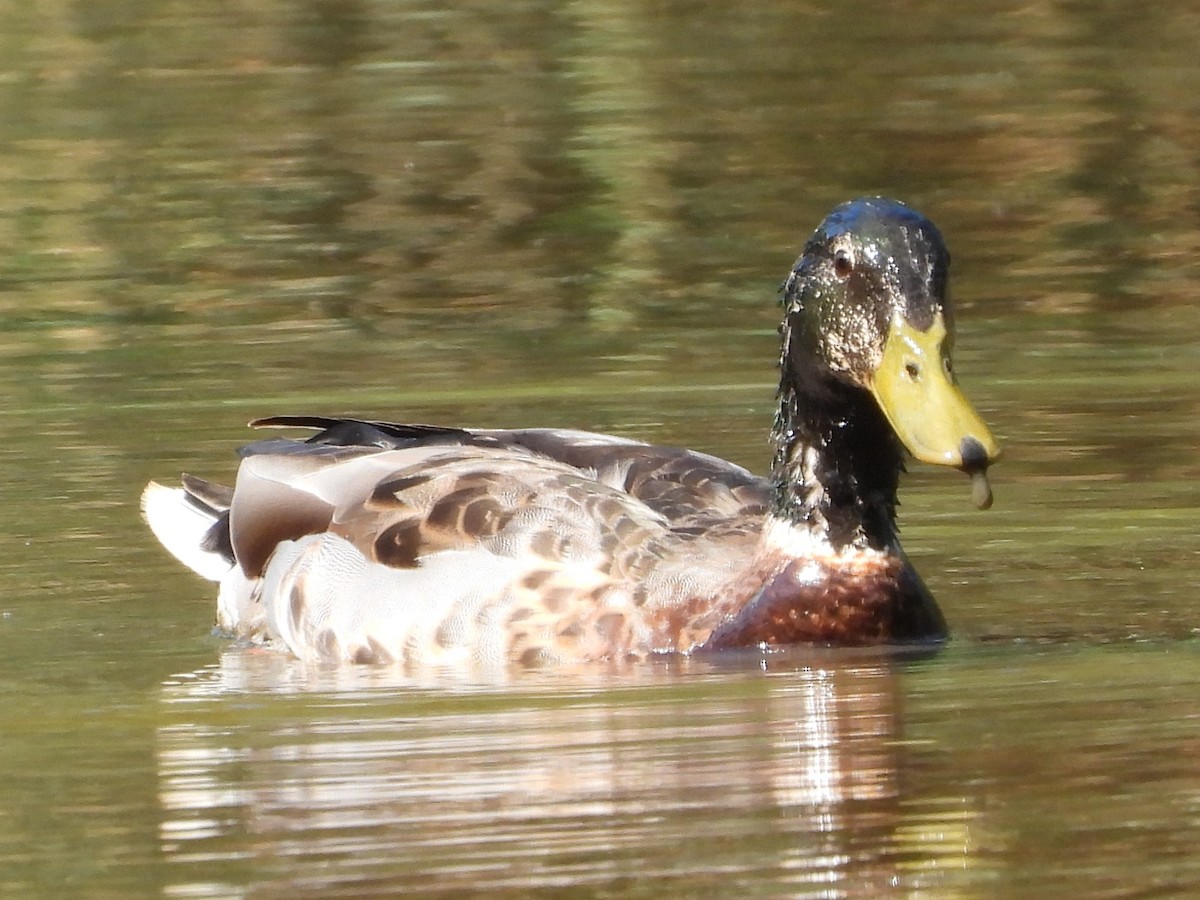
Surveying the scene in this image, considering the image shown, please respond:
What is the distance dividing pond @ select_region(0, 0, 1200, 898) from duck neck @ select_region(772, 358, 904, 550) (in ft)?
1.41

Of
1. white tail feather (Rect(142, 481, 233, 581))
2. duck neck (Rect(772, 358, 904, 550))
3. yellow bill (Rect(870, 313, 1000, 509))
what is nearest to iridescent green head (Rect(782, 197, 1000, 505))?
yellow bill (Rect(870, 313, 1000, 509))

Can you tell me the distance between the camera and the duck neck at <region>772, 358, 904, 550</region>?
8.62 meters

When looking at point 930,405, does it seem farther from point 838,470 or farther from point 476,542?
point 476,542

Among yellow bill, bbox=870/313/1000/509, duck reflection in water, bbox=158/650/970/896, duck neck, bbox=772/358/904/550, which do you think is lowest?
duck reflection in water, bbox=158/650/970/896

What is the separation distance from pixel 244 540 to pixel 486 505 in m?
1.26

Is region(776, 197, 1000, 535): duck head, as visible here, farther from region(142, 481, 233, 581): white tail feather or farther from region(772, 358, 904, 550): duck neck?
region(142, 481, 233, 581): white tail feather

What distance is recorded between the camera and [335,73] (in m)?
21.8

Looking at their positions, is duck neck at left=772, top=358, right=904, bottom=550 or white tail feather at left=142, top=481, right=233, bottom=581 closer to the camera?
duck neck at left=772, top=358, right=904, bottom=550

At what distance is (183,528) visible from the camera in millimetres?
10133

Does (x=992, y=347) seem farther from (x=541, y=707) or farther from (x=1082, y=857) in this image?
(x=1082, y=857)

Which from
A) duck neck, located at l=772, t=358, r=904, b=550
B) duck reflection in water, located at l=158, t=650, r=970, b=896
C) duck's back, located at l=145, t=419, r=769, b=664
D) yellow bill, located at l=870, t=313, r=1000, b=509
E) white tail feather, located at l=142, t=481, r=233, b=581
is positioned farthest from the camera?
white tail feather, located at l=142, t=481, r=233, b=581

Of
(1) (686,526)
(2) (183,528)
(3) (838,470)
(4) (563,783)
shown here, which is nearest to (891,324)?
(3) (838,470)

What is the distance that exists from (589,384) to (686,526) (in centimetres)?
411

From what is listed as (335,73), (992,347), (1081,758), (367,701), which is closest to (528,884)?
(1081,758)
